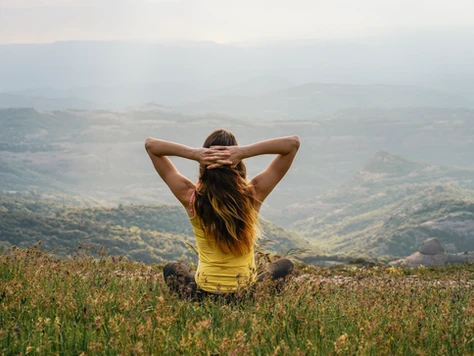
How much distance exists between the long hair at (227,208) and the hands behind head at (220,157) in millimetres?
45

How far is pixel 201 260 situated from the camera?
200 inches

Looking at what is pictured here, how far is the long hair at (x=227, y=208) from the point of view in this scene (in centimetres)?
468

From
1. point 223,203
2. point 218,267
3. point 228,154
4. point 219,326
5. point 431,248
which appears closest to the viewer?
point 219,326

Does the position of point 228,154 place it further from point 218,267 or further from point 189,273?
point 189,273

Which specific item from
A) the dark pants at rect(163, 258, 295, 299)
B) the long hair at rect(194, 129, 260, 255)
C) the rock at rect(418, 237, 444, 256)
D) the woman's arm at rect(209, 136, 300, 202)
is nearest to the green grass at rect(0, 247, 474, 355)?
the dark pants at rect(163, 258, 295, 299)

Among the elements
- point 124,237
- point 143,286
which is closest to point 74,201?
point 124,237

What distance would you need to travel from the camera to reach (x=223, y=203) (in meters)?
4.69

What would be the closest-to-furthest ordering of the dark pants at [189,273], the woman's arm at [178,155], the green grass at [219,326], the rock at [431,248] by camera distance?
the green grass at [219,326], the woman's arm at [178,155], the dark pants at [189,273], the rock at [431,248]

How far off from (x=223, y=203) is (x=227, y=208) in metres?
0.06

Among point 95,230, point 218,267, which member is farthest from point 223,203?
point 95,230

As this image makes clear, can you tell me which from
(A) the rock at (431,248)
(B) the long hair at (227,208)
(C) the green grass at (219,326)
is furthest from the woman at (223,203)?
(A) the rock at (431,248)

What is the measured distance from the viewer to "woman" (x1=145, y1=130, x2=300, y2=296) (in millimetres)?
4707

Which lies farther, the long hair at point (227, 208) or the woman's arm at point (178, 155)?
the woman's arm at point (178, 155)

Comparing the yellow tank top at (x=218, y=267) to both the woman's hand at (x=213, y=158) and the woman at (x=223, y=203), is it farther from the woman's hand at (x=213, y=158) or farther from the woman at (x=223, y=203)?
the woman's hand at (x=213, y=158)
